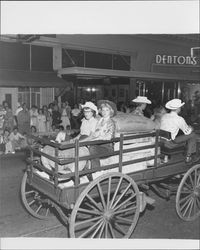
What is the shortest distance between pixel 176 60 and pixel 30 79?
906 cm

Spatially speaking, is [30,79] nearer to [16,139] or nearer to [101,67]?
[16,139]

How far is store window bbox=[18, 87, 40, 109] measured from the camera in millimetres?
12508

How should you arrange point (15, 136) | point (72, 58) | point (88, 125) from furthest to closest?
point (72, 58), point (15, 136), point (88, 125)

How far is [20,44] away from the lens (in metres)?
12.4

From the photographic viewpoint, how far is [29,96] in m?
12.8

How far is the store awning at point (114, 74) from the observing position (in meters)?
12.6

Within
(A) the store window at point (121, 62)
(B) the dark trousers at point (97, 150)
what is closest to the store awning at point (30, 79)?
(A) the store window at point (121, 62)

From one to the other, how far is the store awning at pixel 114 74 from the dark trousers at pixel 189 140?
7.97 metres

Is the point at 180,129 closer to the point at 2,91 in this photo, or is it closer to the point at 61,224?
the point at 61,224

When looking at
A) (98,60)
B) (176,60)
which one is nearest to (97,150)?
(98,60)

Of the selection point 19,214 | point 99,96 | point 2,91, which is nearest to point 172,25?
point 19,214

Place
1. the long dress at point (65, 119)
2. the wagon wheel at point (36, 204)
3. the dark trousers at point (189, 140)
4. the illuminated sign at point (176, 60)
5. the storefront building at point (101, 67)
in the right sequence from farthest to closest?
the illuminated sign at point (176, 60), the storefront building at point (101, 67), the long dress at point (65, 119), the dark trousers at point (189, 140), the wagon wheel at point (36, 204)

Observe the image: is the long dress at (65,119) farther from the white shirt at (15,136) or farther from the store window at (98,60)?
the store window at (98,60)

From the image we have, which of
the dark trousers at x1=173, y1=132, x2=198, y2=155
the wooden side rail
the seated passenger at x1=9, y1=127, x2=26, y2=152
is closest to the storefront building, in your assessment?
the seated passenger at x1=9, y1=127, x2=26, y2=152
